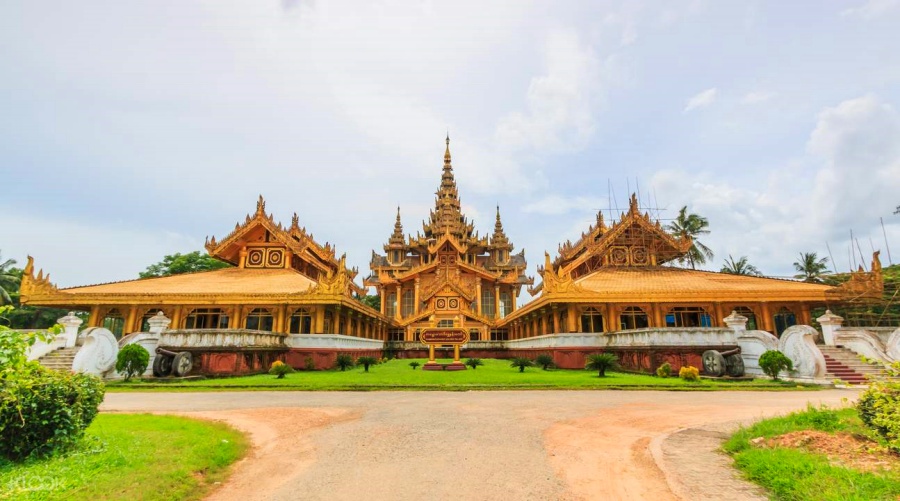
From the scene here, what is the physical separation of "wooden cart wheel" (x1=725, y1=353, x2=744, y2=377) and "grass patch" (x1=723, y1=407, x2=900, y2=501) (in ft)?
32.6

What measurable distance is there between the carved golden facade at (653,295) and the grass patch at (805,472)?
49.3 feet

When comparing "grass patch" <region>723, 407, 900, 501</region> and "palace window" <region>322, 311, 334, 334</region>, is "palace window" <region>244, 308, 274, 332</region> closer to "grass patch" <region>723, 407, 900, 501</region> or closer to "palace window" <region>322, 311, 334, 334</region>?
"palace window" <region>322, 311, 334, 334</region>

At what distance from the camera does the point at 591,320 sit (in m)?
22.4

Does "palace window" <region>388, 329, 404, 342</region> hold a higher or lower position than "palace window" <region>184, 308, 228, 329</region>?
lower

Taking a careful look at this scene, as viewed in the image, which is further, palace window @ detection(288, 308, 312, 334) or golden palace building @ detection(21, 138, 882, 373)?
palace window @ detection(288, 308, 312, 334)

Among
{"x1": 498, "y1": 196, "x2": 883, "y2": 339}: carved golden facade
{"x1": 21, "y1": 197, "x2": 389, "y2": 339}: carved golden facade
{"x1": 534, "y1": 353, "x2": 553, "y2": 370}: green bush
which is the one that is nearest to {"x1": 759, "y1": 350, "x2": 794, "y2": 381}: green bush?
{"x1": 498, "y1": 196, "x2": 883, "y2": 339}: carved golden facade

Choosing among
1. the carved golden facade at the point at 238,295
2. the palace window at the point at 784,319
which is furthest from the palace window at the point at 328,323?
the palace window at the point at 784,319

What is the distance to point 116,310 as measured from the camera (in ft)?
78.0

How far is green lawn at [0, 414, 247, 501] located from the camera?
4.13 meters

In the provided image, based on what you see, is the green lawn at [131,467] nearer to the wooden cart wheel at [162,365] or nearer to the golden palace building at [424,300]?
the wooden cart wheel at [162,365]

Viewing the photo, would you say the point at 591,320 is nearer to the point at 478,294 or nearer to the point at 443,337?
the point at 443,337

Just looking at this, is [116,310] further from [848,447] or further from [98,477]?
[848,447]

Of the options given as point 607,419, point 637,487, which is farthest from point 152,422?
point 607,419

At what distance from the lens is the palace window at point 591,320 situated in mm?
22569
